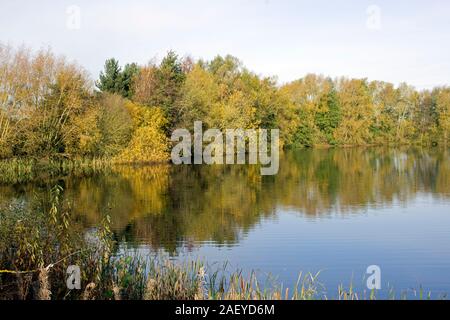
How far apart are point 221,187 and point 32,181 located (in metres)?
11.4

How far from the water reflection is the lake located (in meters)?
0.05

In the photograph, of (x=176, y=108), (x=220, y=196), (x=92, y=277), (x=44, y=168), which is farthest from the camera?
(x=176, y=108)

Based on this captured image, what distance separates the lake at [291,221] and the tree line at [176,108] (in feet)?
25.3

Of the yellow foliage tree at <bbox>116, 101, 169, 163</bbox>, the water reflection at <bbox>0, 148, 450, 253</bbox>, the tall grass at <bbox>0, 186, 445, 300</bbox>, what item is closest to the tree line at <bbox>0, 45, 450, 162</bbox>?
the yellow foliage tree at <bbox>116, 101, 169, 163</bbox>

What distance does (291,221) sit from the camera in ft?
56.7

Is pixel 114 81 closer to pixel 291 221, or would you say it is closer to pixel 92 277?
pixel 291 221

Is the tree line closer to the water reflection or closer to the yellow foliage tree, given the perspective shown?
the yellow foliage tree

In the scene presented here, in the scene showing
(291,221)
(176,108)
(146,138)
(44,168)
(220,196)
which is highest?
(176,108)

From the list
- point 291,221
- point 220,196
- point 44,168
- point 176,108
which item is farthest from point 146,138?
→ point 291,221

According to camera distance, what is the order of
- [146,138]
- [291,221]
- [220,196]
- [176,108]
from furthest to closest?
[176,108]
[146,138]
[220,196]
[291,221]

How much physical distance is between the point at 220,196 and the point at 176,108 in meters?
24.8

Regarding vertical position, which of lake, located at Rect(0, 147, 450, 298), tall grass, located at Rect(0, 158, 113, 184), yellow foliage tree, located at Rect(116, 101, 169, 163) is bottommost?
lake, located at Rect(0, 147, 450, 298)

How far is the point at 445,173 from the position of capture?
3219 cm

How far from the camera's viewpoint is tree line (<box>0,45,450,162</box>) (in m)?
35.6
